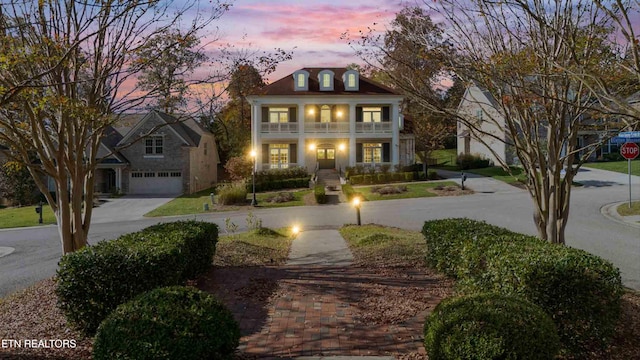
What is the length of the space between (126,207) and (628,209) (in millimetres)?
27198

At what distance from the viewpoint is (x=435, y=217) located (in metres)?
20.8

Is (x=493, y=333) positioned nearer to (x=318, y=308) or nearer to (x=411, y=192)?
(x=318, y=308)

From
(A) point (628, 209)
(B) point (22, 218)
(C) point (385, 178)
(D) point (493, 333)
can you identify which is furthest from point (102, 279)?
(C) point (385, 178)

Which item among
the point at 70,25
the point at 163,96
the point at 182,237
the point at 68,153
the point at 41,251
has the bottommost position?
the point at 41,251

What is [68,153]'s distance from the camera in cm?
948

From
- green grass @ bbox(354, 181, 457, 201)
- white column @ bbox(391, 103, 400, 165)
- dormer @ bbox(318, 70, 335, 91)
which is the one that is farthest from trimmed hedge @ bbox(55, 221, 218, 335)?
dormer @ bbox(318, 70, 335, 91)

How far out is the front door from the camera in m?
40.8

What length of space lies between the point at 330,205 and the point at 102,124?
60.2ft

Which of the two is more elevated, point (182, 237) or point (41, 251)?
point (182, 237)

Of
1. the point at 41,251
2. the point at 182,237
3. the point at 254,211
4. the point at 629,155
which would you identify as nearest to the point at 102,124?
the point at 182,237

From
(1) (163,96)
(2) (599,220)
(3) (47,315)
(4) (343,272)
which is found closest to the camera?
(3) (47,315)

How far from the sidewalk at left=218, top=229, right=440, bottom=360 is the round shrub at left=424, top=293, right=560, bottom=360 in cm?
82

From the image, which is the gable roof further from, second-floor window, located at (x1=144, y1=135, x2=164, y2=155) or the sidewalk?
the sidewalk

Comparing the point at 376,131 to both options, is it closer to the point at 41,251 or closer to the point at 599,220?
the point at 599,220
